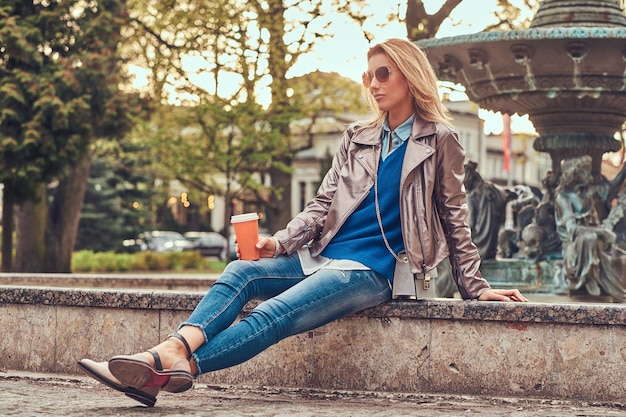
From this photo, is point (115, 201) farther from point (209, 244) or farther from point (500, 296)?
point (500, 296)

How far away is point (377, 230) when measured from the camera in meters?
Result: 5.70

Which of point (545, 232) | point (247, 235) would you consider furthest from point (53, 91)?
point (247, 235)

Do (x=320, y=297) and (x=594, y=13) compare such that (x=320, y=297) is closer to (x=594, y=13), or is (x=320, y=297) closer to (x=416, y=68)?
(x=416, y=68)

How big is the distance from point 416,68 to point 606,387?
A: 1.78 metres

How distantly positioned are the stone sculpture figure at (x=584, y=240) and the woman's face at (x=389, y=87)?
16.0ft

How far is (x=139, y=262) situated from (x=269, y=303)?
90.1 feet

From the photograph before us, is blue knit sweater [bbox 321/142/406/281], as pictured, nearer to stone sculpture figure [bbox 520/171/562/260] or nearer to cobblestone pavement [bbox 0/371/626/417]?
cobblestone pavement [bbox 0/371/626/417]

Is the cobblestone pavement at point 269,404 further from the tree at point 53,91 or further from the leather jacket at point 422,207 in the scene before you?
the tree at point 53,91

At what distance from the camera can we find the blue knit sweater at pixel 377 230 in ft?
18.6

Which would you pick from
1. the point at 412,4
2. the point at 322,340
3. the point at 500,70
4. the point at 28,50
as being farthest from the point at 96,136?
the point at 322,340

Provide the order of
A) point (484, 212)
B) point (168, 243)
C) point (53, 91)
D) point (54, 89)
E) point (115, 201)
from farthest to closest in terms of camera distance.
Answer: point (168, 243) → point (115, 201) → point (54, 89) → point (53, 91) → point (484, 212)

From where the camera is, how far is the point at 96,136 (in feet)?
78.8

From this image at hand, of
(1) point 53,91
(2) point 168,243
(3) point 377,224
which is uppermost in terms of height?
(1) point 53,91

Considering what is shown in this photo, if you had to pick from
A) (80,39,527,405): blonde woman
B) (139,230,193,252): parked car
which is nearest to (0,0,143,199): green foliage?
(80,39,527,405): blonde woman
